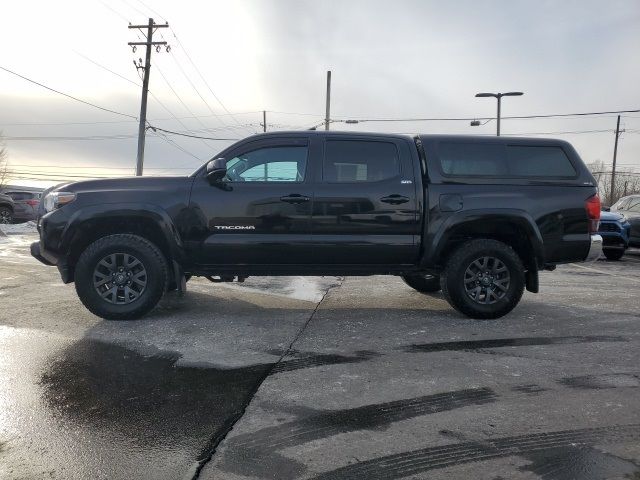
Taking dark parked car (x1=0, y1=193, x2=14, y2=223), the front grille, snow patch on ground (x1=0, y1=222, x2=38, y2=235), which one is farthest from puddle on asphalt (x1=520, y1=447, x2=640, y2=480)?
dark parked car (x1=0, y1=193, x2=14, y2=223)

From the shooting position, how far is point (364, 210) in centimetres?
576

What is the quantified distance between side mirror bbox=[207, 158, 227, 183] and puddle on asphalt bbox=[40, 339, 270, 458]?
1.90m

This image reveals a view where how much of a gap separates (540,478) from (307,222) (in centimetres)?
357

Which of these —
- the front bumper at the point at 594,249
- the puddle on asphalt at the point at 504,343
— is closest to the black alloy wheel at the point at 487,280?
the puddle on asphalt at the point at 504,343

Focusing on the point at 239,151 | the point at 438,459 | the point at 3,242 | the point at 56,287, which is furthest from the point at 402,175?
the point at 3,242

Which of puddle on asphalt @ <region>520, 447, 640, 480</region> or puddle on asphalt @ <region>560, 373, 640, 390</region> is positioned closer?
puddle on asphalt @ <region>520, 447, 640, 480</region>

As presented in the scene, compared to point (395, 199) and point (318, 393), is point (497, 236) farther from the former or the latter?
point (318, 393)

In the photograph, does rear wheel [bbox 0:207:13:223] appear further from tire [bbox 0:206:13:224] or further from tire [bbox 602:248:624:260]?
tire [bbox 602:248:624:260]

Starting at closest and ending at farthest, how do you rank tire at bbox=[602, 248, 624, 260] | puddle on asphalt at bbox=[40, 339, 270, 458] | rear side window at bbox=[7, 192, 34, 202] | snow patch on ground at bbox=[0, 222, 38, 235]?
puddle on asphalt at bbox=[40, 339, 270, 458] < tire at bbox=[602, 248, 624, 260] < snow patch on ground at bbox=[0, 222, 38, 235] < rear side window at bbox=[7, 192, 34, 202]

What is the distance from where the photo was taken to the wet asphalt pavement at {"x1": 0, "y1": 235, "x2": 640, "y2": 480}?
282cm

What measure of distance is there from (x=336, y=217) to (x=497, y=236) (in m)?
1.88

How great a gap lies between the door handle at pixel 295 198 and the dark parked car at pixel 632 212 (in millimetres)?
10664

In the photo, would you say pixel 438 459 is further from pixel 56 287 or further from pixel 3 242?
pixel 3 242

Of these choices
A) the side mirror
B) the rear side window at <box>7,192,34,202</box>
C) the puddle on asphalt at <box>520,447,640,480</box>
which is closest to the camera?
the puddle on asphalt at <box>520,447,640,480</box>
